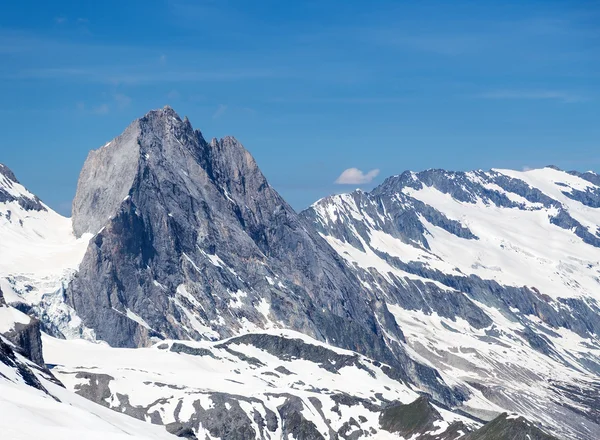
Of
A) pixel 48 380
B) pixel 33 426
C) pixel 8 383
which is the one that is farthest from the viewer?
pixel 48 380

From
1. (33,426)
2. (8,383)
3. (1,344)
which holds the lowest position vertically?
(33,426)

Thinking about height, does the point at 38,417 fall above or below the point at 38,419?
above

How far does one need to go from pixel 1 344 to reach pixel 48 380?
847 inches

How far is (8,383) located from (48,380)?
2017 inches

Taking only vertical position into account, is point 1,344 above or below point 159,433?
above

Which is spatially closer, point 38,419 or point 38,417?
point 38,419

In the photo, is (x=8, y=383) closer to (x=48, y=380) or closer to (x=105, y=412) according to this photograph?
(x=105, y=412)

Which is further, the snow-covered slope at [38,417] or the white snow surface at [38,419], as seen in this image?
the snow-covered slope at [38,417]

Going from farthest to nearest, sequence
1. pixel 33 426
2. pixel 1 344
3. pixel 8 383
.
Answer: pixel 1 344, pixel 8 383, pixel 33 426

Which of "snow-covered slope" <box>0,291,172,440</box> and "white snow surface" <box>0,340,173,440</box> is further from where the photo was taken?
"snow-covered slope" <box>0,291,172,440</box>

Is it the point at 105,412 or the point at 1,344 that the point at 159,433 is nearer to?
the point at 105,412

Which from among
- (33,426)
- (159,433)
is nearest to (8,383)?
(33,426)

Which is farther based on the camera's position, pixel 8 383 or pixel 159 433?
pixel 159 433

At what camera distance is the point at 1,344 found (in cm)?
16788
